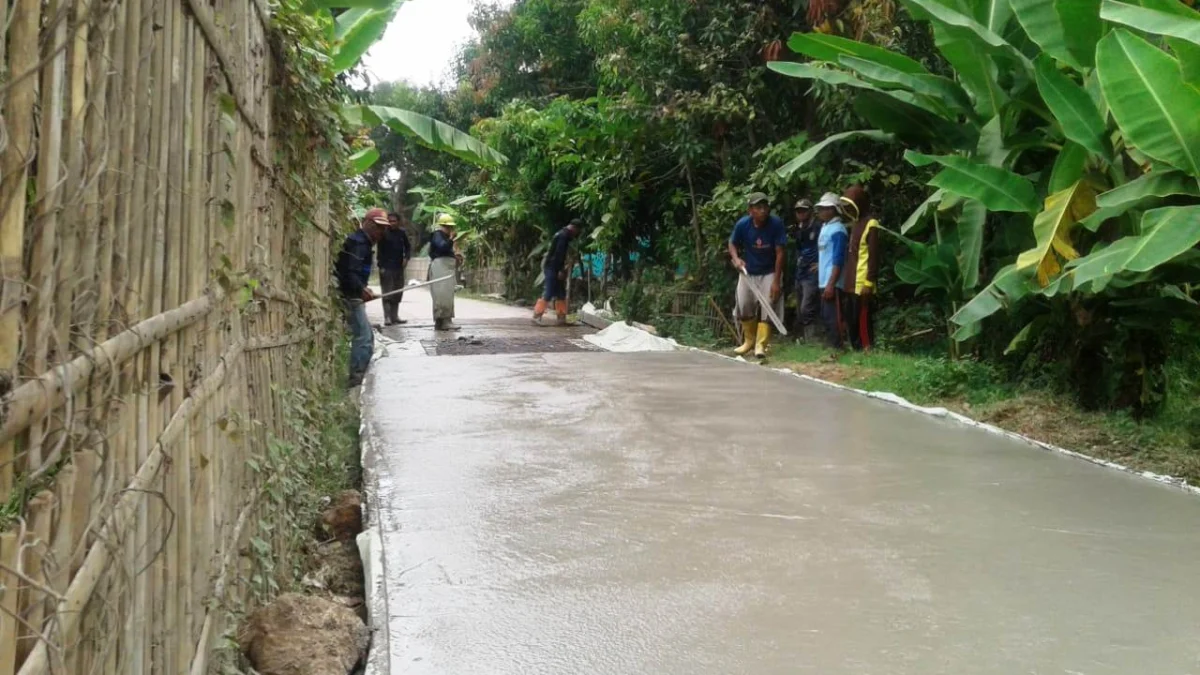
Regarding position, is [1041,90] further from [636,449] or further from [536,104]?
[536,104]

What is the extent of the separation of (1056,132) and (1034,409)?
196cm

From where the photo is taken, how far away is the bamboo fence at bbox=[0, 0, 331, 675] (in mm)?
1535

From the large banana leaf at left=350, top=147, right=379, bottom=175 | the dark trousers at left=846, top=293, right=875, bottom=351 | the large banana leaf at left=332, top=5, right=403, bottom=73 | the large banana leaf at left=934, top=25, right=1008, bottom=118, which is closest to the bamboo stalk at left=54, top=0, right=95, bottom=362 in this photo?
the large banana leaf at left=934, top=25, right=1008, bottom=118

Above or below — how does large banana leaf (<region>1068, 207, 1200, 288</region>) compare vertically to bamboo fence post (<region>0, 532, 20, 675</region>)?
above

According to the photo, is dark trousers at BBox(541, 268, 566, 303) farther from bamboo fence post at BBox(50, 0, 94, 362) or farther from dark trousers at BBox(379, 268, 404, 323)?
bamboo fence post at BBox(50, 0, 94, 362)

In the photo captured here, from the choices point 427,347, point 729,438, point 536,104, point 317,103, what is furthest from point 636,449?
point 536,104

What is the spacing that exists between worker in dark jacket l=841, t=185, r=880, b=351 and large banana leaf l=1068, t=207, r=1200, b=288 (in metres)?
4.32

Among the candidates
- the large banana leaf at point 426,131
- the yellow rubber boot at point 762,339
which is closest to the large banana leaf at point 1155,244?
the yellow rubber boot at point 762,339

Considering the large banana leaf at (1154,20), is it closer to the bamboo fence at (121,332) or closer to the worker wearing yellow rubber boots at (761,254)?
the bamboo fence at (121,332)

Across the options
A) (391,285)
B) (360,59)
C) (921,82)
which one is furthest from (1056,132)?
(391,285)

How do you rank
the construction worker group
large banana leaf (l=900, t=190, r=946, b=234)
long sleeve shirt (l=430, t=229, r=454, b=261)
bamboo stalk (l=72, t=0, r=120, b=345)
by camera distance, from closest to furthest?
bamboo stalk (l=72, t=0, r=120, b=345) < large banana leaf (l=900, t=190, r=946, b=234) < the construction worker group < long sleeve shirt (l=430, t=229, r=454, b=261)

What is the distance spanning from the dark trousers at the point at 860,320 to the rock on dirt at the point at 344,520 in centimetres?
A: 644

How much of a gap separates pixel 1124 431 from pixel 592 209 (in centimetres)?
1137

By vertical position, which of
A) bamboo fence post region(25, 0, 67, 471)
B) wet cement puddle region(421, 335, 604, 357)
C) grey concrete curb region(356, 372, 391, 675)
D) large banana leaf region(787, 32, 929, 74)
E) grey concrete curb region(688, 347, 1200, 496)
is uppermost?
large banana leaf region(787, 32, 929, 74)
